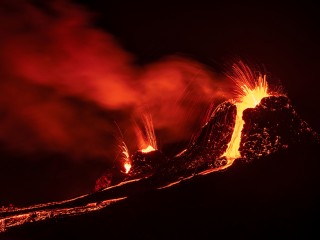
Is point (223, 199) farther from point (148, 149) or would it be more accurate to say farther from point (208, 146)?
point (148, 149)

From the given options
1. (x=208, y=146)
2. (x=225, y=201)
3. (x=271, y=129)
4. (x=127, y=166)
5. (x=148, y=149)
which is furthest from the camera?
(x=127, y=166)

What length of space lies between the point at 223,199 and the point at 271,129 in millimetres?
3179

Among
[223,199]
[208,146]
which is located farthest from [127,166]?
[223,199]

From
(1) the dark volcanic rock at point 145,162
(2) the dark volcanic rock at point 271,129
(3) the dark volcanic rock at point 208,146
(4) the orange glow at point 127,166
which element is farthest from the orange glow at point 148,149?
(2) the dark volcanic rock at point 271,129

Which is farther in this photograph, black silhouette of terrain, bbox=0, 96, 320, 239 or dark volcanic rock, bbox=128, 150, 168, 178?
dark volcanic rock, bbox=128, 150, 168, 178

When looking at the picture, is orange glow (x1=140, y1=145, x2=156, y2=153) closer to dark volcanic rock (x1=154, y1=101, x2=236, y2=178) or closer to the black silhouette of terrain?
dark volcanic rock (x1=154, y1=101, x2=236, y2=178)

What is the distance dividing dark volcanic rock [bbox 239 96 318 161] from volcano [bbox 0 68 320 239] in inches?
1.1

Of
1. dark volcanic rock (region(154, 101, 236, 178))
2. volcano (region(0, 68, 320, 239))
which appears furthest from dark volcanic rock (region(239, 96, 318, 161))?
dark volcanic rock (region(154, 101, 236, 178))

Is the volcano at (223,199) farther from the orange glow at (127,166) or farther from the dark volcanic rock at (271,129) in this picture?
the orange glow at (127,166)

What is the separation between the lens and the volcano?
1094 centimetres

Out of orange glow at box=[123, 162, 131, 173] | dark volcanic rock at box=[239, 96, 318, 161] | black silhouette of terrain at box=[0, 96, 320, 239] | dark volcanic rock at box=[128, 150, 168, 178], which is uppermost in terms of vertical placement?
orange glow at box=[123, 162, 131, 173]

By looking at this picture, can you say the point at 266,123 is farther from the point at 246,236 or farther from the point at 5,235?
the point at 5,235

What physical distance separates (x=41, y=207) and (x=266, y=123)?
23.3 ft

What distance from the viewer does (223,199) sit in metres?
11.6
